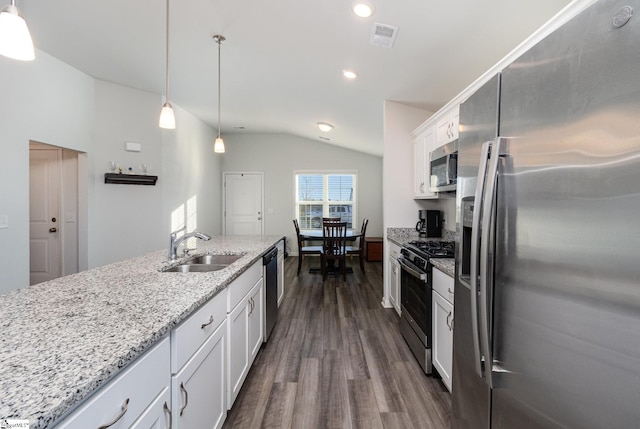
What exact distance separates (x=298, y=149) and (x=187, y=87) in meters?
3.34

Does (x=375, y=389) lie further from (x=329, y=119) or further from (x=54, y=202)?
(x=54, y=202)

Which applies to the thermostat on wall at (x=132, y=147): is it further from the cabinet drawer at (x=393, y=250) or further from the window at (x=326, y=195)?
the cabinet drawer at (x=393, y=250)

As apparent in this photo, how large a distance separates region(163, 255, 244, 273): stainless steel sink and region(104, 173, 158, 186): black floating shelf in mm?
2669

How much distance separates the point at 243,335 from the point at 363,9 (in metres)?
2.36

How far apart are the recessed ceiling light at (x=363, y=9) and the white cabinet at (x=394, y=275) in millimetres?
2194

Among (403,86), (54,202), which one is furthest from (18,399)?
(54,202)

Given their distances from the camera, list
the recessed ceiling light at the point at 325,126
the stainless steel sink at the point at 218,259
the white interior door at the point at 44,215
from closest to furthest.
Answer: the stainless steel sink at the point at 218,259, the white interior door at the point at 44,215, the recessed ceiling light at the point at 325,126

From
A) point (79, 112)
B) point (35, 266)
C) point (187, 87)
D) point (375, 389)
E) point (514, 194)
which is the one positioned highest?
point (187, 87)

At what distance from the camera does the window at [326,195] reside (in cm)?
730

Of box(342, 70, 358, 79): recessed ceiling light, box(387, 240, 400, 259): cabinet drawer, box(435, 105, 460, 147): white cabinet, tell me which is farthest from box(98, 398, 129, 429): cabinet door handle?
box(342, 70, 358, 79): recessed ceiling light

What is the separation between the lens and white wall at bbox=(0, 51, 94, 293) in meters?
2.99

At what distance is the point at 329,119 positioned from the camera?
Result: 4992 millimetres

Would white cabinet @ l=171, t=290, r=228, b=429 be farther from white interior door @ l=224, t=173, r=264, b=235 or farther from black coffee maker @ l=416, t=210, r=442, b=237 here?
white interior door @ l=224, t=173, r=264, b=235

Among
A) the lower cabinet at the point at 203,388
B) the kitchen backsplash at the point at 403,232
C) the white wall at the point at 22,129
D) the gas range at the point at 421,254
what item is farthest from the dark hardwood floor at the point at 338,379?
the white wall at the point at 22,129
